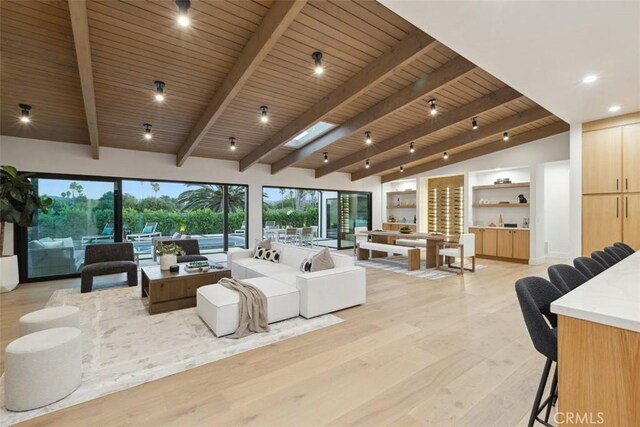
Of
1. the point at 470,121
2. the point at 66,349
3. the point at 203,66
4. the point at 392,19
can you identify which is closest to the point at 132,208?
the point at 203,66

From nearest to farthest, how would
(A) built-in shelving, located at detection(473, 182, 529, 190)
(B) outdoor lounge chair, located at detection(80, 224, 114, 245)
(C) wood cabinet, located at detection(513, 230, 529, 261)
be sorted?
(B) outdoor lounge chair, located at detection(80, 224, 114, 245) → (C) wood cabinet, located at detection(513, 230, 529, 261) → (A) built-in shelving, located at detection(473, 182, 529, 190)

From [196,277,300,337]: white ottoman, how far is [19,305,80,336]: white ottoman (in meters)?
1.18

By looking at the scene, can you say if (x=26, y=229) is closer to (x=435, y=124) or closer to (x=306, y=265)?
(x=306, y=265)

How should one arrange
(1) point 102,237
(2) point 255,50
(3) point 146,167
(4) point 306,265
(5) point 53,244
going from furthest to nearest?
(3) point 146,167 → (1) point 102,237 → (5) point 53,244 → (4) point 306,265 → (2) point 255,50

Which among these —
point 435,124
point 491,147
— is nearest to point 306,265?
point 435,124

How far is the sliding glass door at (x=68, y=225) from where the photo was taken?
561cm

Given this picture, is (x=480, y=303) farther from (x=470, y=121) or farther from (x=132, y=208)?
(x=132, y=208)

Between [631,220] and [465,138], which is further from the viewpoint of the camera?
[465,138]

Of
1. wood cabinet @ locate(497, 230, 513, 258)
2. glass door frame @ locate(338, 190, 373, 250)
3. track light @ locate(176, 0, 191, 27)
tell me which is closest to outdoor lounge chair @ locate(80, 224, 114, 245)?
track light @ locate(176, 0, 191, 27)

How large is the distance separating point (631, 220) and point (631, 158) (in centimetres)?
91

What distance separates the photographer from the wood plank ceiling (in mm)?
2879

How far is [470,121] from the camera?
6.30 metres

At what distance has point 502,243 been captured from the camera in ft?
25.4

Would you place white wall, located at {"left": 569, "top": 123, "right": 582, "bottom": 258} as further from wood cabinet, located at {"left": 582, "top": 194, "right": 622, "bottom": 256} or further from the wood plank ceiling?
the wood plank ceiling
